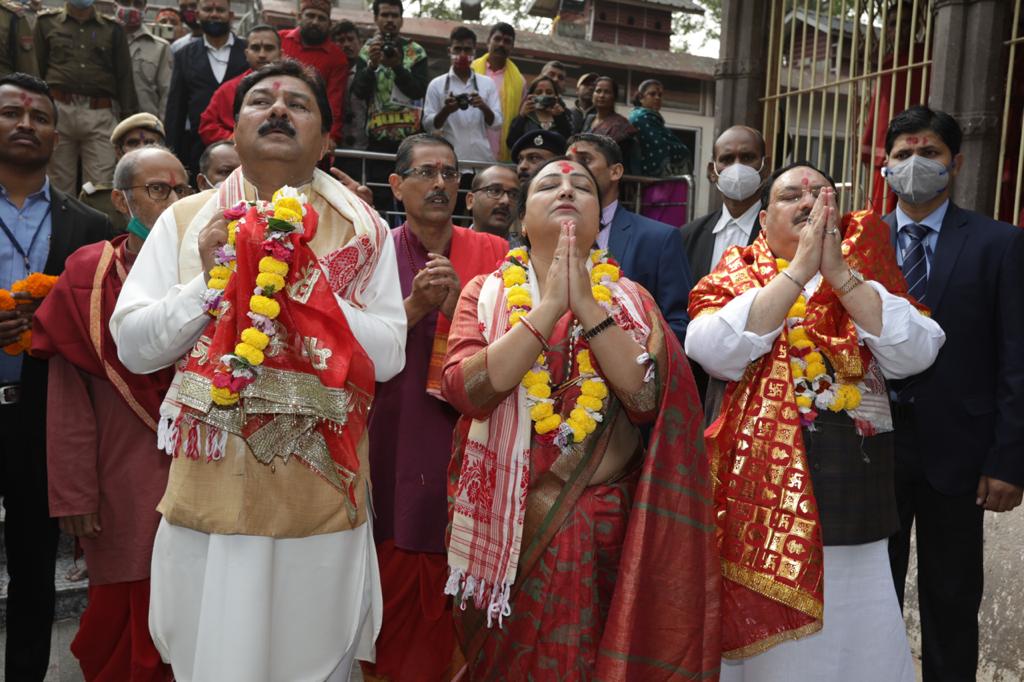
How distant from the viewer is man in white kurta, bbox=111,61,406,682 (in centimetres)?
252

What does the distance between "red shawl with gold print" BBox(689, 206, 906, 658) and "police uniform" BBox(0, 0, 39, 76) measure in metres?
6.29

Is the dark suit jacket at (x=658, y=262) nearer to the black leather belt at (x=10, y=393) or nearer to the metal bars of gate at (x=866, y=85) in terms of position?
the metal bars of gate at (x=866, y=85)

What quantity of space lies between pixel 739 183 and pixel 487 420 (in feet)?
8.32

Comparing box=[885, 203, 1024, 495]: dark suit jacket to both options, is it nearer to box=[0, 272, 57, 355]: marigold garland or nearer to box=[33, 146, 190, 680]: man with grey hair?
box=[33, 146, 190, 680]: man with grey hair

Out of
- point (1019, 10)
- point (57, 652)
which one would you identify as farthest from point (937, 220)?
point (57, 652)

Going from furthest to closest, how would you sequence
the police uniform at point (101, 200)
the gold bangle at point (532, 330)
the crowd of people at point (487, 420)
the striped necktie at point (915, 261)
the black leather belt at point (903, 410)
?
the police uniform at point (101, 200), the striped necktie at point (915, 261), the black leather belt at point (903, 410), the gold bangle at point (532, 330), the crowd of people at point (487, 420)

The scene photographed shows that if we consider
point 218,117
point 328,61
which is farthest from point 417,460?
point 328,61

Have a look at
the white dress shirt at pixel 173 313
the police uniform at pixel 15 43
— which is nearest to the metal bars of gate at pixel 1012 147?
the white dress shirt at pixel 173 313

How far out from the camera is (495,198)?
457 centimetres

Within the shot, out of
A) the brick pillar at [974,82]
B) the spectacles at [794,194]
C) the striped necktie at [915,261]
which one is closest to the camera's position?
the spectacles at [794,194]

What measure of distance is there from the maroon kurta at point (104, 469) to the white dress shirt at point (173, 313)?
87cm

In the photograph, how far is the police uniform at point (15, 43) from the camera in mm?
7191

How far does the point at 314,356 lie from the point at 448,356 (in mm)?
498

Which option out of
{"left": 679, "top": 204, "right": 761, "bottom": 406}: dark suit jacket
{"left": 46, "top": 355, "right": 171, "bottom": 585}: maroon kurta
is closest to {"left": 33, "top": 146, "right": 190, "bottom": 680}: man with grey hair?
{"left": 46, "top": 355, "right": 171, "bottom": 585}: maroon kurta
